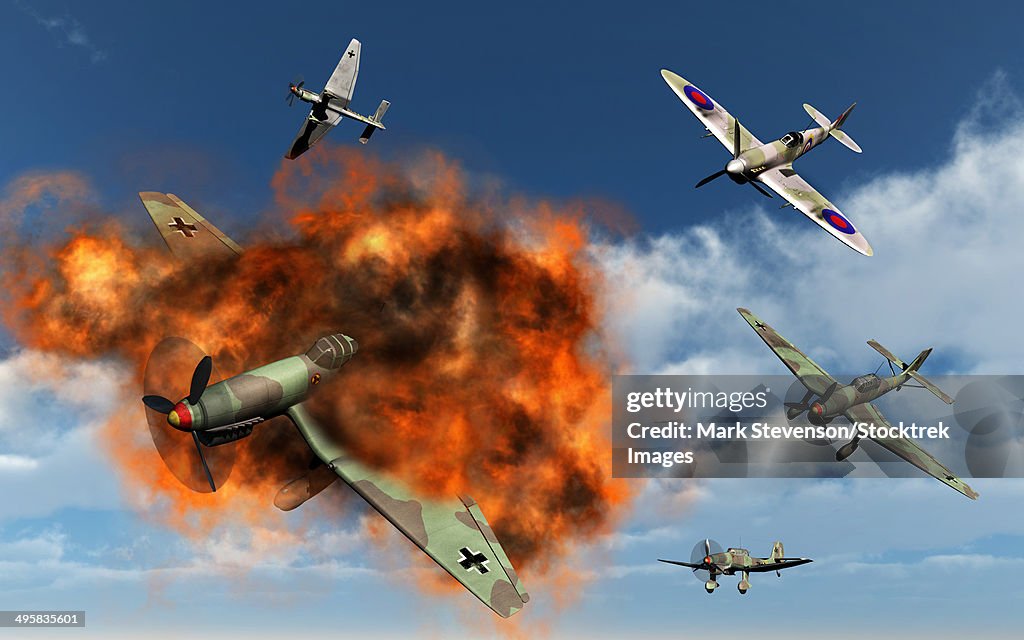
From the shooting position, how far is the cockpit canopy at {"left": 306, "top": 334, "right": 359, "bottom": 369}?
39594 millimetres

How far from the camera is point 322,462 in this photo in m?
39.2

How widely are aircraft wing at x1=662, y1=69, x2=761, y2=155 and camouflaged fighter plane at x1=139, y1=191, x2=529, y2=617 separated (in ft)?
101

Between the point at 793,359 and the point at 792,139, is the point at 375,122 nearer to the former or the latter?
the point at 792,139

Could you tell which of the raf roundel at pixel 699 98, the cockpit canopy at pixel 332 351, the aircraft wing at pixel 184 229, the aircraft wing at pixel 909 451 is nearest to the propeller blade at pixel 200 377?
the cockpit canopy at pixel 332 351

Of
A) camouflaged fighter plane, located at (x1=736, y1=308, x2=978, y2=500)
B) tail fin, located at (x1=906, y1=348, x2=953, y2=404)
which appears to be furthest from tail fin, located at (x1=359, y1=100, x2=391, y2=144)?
tail fin, located at (x1=906, y1=348, x2=953, y2=404)

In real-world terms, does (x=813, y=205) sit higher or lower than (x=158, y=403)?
higher

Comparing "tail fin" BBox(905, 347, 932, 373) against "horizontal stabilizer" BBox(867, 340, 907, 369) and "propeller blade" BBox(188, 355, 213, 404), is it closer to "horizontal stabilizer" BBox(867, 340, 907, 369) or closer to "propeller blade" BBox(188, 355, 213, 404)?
"horizontal stabilizer" BBox(867, 340, 907, 369)

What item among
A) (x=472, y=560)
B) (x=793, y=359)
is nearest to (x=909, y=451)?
(x=793, y=359)

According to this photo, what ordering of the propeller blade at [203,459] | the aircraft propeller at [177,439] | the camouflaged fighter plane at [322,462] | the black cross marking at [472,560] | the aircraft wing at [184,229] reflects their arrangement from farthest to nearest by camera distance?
the aircraft wing at [184,229], the aircraft propeller at [177,439], the black cross marking at [472,560], the propeller blade at [203,459], the camouflaged fighter plane at [322,462]

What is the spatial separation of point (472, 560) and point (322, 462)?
32.1 feet

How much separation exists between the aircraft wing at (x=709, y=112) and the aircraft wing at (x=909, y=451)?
21583 mm

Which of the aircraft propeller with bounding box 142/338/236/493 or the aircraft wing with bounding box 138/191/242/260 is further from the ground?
the aircraft wing with bounding box 138/191/242/260

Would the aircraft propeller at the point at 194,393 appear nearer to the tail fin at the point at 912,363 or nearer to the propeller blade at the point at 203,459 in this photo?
the propeller blade at the point at 203,459

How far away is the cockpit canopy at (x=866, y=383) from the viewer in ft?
182
